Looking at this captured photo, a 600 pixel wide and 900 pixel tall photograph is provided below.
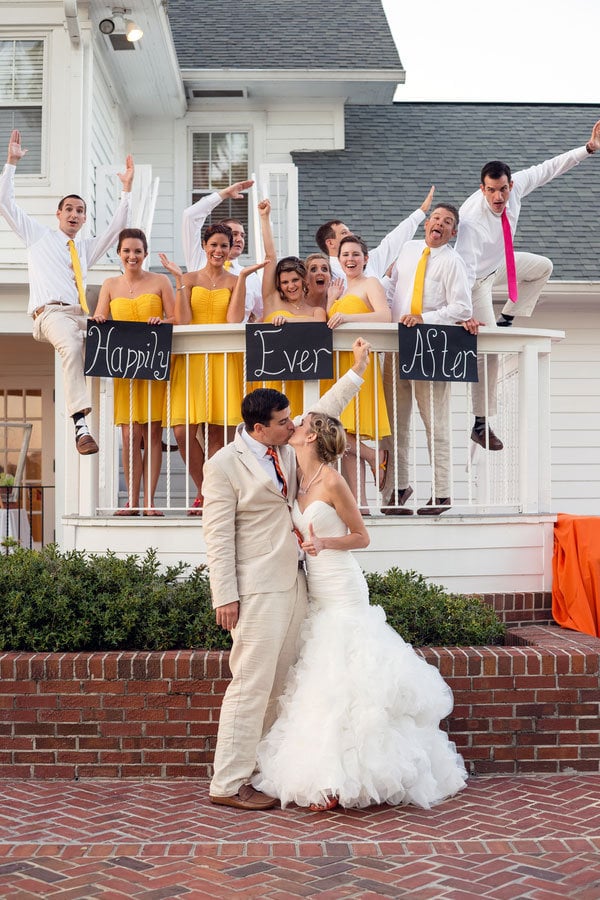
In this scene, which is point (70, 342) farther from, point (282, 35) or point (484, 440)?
point (282, 35)

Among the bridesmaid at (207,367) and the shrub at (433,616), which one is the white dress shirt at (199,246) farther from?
the shrub at (433,616)

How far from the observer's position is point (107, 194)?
414 inches

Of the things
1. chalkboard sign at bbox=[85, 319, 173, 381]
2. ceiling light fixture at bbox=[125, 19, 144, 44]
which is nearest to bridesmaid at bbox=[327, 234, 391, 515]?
chalkboard sign at bbox=[85, 319, 173, 381]

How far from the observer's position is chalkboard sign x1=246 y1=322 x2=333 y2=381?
6332 mm

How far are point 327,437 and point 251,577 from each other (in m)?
0.79

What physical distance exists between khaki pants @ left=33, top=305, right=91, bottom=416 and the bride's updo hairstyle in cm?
221

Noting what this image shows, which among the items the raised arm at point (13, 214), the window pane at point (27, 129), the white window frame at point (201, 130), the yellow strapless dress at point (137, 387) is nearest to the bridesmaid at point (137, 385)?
the yellow strapless dress at point (137, 387)

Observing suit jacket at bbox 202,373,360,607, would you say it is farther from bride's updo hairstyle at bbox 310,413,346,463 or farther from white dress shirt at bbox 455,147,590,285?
white dress shirt at bbox 455,147,590,285

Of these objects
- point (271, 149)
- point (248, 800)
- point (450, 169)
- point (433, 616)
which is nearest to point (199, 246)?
point (433, 616)

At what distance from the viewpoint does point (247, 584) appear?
4.78 metres

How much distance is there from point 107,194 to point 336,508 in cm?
673

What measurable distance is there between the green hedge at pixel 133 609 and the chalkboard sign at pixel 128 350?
1194 mm

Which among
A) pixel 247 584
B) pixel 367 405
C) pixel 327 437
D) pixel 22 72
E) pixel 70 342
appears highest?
pixel 22 72

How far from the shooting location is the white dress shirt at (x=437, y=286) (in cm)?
662
